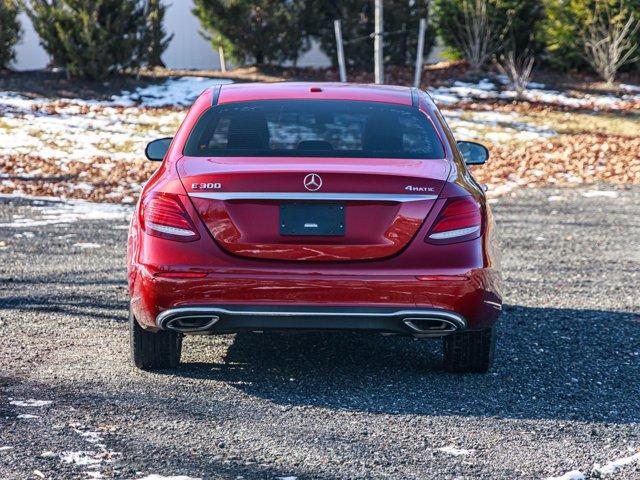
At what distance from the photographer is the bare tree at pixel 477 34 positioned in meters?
21.0

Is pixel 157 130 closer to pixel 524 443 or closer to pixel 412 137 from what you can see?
pixel 412 137

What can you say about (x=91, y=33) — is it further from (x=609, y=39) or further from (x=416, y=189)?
(x=416, y=189)

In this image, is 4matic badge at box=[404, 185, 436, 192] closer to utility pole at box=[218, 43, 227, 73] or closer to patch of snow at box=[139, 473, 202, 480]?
patch of snow at box=[139, 473, 202, 480]

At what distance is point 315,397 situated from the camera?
5137 mm

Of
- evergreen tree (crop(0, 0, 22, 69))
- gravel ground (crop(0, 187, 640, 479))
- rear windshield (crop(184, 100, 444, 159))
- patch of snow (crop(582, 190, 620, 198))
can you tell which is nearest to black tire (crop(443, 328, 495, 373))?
gravel ground (crop(0, 187, 640, 479))

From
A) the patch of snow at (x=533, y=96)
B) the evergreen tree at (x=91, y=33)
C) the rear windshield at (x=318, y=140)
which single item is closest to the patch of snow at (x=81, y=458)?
the rear windshield at (x=318, y=140)

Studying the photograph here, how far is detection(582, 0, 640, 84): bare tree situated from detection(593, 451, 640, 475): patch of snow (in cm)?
1696

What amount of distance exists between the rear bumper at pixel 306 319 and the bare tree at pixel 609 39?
16.4 meters

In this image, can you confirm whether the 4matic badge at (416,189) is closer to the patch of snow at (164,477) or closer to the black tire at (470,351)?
the black tire at (470,351)

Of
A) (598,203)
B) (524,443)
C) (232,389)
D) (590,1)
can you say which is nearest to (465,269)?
(524,443)

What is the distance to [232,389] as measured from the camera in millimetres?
5254

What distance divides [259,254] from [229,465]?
1114 millimetres

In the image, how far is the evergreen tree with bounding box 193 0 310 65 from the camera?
67.4 feet

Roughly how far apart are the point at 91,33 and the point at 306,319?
608 inches
